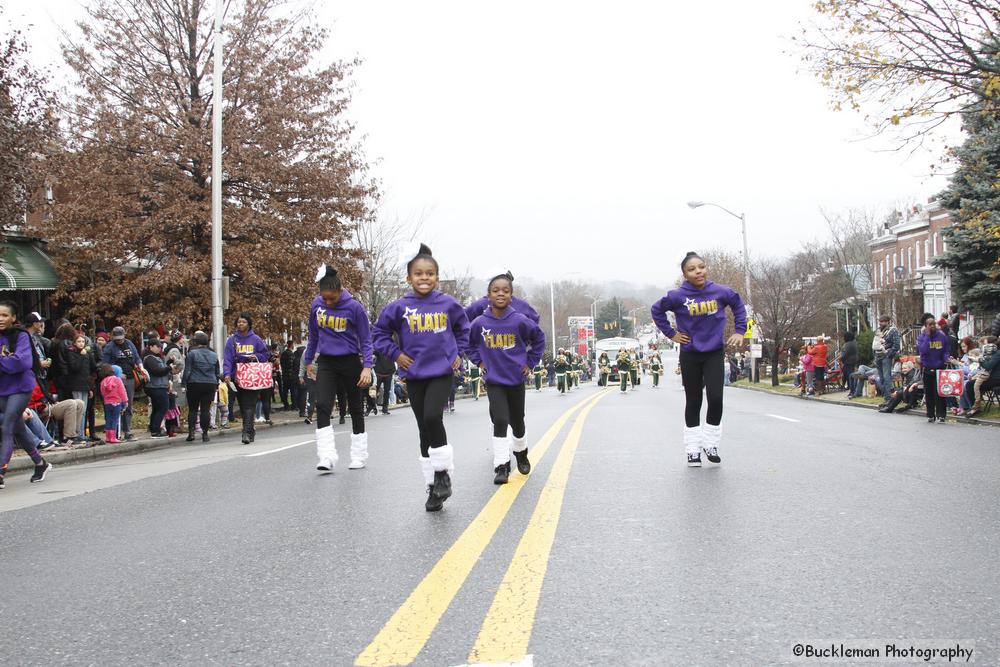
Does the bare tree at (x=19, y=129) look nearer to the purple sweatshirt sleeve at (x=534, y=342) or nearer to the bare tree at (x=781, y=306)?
the purple sweatshirt sleeve at (x=534, y=342)

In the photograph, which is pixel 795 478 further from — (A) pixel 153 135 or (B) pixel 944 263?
(B) pixel 944 263

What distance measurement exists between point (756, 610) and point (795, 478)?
381 centimetres

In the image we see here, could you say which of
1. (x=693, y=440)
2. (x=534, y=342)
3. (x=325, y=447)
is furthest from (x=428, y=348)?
(x=693, y=440)

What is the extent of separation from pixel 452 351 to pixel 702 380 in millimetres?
2736

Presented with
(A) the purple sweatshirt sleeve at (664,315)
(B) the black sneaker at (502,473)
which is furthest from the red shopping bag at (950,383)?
(B) the black sneaker at (502,473)

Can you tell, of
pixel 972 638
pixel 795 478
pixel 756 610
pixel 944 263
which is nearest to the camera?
pixel 972 638

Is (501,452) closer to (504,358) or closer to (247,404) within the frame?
(504,358)

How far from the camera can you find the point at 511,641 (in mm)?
3273

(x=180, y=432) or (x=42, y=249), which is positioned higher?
(x=42, y=249)

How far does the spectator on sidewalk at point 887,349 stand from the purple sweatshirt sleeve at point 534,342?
13423 millimetres

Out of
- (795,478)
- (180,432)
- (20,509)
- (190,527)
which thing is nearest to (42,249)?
(180,432)

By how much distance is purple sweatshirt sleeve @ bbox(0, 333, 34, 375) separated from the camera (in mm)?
8469

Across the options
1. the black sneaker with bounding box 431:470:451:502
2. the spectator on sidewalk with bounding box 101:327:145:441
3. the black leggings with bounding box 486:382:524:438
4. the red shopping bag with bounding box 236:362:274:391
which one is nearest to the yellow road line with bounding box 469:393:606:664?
the black sneaker with bounding box 431:470:451:502

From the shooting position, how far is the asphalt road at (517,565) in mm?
3328
